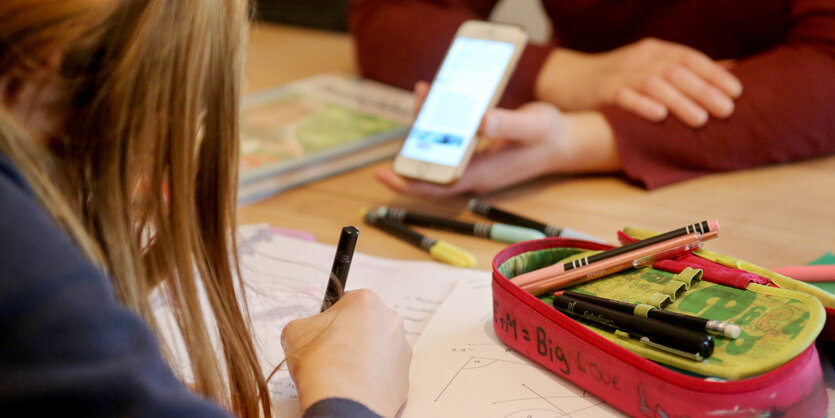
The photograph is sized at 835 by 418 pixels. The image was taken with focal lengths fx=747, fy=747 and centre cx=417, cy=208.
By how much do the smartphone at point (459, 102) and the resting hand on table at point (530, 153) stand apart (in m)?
0.02

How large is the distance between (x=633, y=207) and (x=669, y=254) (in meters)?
0.25

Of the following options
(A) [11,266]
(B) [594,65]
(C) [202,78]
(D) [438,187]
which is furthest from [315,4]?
(A) [11,266]

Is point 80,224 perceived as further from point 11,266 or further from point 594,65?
point 594,65

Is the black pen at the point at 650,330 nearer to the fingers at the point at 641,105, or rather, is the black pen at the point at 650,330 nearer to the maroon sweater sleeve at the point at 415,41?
the fingers at the point at 641,105

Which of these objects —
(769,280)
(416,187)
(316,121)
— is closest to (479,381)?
(769,280)

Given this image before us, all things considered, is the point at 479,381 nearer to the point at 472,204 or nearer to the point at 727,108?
the point at 472,204

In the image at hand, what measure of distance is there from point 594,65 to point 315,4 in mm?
778

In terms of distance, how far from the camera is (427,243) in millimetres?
681

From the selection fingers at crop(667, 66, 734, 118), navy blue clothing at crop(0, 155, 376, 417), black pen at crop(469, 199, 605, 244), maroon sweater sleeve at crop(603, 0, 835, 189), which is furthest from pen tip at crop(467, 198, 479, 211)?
navy blue clothing at crop(0, 155, 376, 417)

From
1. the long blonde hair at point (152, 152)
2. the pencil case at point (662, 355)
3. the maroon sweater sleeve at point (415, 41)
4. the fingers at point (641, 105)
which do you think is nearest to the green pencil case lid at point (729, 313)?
the pencil case at point (662, 355)

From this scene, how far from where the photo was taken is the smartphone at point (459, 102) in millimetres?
753

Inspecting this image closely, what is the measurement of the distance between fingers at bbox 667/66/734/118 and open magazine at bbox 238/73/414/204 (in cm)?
33

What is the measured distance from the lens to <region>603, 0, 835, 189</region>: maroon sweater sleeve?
79cm

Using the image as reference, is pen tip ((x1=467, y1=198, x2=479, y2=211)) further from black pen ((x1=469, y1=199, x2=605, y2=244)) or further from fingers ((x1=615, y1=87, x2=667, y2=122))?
fingers ((x1=615, y1=87, x2=667, y2=122))
